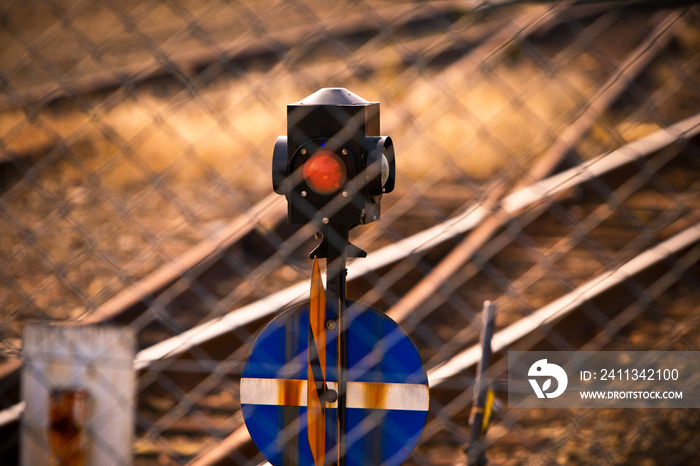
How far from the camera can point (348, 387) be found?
119 cm

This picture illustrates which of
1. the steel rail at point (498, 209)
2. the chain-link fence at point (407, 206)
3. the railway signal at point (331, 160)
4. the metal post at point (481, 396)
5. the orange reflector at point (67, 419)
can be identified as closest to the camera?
the railway signal at point (331, 160)

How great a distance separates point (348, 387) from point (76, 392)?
834 mm

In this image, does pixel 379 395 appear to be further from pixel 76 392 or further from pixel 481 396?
pixel 76 392

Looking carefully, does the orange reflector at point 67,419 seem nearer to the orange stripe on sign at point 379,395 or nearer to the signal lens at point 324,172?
the orange stripe on sign at point 379,395

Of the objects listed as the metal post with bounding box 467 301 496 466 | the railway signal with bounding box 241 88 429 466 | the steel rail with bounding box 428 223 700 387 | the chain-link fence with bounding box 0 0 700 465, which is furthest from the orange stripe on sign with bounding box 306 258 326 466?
the steel rail with bounding box 428 223 700 387

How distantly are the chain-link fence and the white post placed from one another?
0.30ft

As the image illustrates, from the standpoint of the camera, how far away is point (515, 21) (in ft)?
11.5

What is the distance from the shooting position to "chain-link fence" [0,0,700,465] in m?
2.09

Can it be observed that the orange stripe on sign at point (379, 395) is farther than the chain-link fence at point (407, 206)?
No

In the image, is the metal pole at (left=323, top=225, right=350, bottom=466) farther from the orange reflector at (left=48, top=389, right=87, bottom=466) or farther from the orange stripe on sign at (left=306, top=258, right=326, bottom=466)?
the orange reflector at (left=48, top=389, right=87, bottom=466)

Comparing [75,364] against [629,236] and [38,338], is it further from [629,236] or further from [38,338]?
[629,236]

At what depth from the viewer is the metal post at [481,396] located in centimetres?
153

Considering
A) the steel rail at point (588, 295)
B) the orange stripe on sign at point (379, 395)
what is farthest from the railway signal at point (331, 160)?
the steel rail at point (588, 295)

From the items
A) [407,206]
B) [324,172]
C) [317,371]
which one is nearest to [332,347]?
[317,371]
